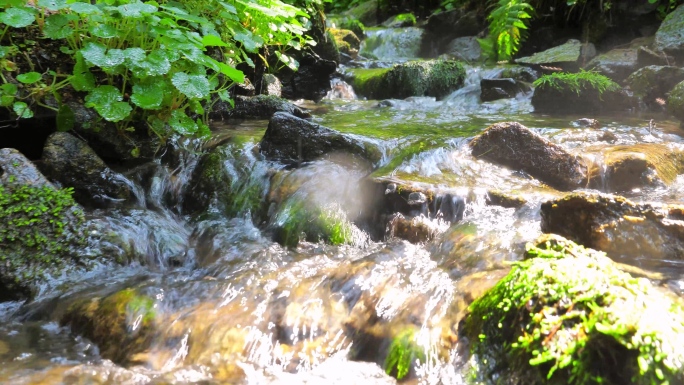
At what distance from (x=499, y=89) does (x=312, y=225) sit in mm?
5686

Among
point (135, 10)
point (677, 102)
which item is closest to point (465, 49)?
point (677, 102)

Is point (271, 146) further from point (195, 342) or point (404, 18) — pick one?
point (404, 18)

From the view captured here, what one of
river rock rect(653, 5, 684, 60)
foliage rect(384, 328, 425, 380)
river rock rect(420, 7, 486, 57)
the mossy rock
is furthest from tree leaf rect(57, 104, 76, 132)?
river rock rect(420, 7, 486, 57)

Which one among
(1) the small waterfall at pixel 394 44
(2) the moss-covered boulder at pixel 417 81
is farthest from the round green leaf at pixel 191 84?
(1) the small waterfall at pixel 394 44

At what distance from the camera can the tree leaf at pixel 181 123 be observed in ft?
13.1

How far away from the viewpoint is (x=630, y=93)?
741 cm

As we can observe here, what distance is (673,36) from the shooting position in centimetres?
824

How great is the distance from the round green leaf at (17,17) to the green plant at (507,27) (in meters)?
9.18

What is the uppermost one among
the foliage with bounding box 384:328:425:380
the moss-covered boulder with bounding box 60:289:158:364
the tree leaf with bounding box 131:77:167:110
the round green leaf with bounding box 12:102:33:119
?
the tree leaf with bounding box 131:77:167:110

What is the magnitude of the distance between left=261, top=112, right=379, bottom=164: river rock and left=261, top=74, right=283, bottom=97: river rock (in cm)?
303

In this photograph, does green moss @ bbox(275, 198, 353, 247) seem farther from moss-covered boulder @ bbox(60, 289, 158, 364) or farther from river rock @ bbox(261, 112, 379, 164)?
moss-covered boulder @ bbox(60, 289, 158, 364)

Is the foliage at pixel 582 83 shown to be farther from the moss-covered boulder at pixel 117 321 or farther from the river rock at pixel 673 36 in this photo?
the moss-covered boulder at pixel 117 321

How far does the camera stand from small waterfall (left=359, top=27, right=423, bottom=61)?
1361 centimetres

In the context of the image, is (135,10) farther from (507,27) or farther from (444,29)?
(444,29)
